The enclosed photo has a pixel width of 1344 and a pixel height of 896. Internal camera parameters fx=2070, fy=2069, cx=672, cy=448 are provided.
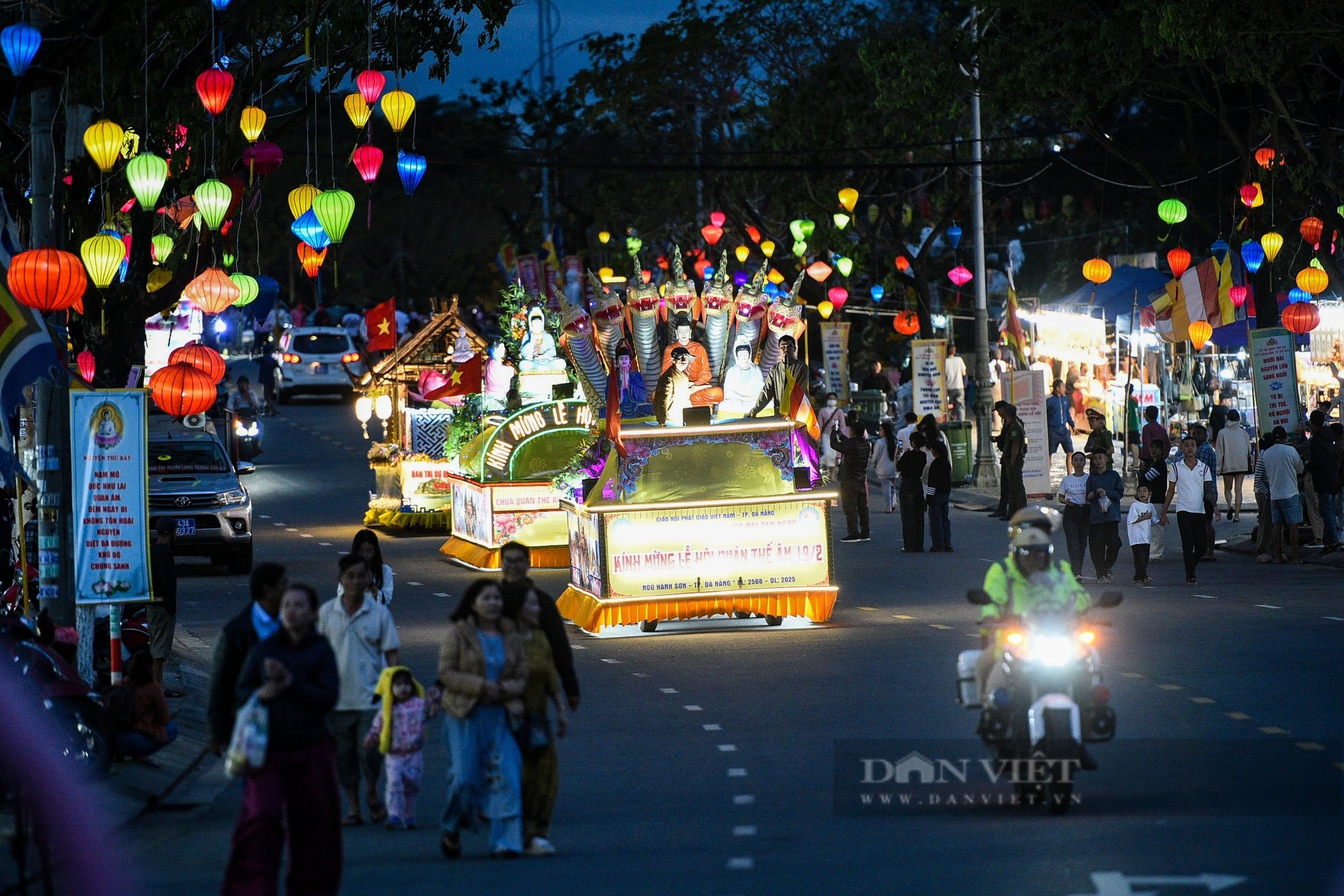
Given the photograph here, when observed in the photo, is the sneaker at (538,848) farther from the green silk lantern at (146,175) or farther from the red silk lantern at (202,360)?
the red silk lantern at (202,360)

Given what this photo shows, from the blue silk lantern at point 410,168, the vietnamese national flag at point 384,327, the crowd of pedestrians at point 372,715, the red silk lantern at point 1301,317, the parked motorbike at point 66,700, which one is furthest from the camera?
the vietnamese national flag at point 384,327

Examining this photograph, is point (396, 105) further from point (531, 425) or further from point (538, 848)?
point (538, 848)

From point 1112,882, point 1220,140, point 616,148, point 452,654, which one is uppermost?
point 616,148

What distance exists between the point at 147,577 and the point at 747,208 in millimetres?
38397

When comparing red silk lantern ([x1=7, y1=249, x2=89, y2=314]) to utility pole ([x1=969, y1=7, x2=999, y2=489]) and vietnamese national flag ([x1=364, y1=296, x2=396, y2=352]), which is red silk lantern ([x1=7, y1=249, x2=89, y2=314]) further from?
utility pole ([x1=969, y1=7, x2=999, y2=489])

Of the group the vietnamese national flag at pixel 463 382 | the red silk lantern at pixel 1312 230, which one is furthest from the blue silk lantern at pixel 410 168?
the red silk lantern at pixel 1312 230

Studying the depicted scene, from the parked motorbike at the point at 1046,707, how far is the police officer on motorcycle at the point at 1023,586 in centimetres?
8

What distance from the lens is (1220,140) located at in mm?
36094

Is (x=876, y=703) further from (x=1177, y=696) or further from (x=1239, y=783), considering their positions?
(x=1239, y=783)

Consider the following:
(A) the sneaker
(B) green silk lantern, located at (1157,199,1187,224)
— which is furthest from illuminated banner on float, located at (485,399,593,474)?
(A) the sneaker

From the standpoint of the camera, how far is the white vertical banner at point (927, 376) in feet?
121

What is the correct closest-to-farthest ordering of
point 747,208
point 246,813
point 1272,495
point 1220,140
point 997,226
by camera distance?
point 246,813 → point 1272,495 → point 1220,140 → point 747,208 → point 997,226

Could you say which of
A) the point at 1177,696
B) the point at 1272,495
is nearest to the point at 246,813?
the point at 1177,696

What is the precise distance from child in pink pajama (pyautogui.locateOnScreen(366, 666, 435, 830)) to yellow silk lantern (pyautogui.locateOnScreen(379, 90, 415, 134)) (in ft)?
35.1
